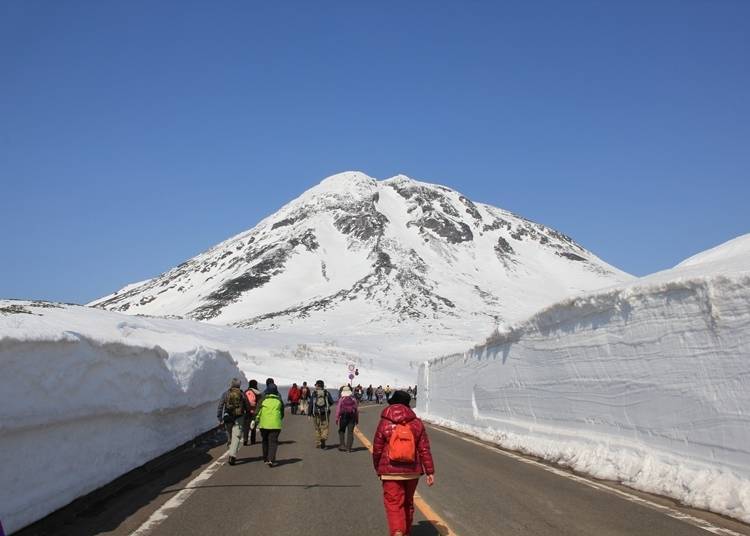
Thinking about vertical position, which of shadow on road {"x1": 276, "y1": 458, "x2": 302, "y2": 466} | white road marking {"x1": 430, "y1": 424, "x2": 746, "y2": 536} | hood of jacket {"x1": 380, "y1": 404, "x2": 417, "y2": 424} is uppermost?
hood of jacket {"x1": 380, "y1": 404, "x2": 417, "y2": 424}

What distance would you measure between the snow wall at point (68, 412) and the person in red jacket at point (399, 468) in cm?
379

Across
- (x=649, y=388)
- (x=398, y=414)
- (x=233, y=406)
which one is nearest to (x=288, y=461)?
(x=233, y=406)

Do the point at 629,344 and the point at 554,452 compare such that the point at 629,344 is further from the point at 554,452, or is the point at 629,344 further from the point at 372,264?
the point at 372,264

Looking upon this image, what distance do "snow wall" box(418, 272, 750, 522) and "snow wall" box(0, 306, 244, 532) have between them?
792cm

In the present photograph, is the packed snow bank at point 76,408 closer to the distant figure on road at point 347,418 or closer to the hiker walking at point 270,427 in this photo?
the hiker walking at point 270,427

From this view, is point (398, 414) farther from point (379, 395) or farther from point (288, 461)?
point (379, 395)

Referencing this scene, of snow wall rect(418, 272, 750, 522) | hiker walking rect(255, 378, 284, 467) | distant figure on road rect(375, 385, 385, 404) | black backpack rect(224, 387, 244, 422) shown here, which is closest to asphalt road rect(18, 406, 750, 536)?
hiker walking rect(255, 378, 284, 467)

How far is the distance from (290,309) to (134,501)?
161141 millimetres

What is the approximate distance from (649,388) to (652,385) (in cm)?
12

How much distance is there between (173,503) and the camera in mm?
9016

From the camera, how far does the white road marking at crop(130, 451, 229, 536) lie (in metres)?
7.43

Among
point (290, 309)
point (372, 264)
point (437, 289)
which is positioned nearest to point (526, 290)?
point (437, 289)

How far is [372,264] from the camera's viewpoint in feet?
649

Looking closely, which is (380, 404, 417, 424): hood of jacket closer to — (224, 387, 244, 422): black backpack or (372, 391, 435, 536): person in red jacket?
(372, 391, 435, 536): person in red jacket
